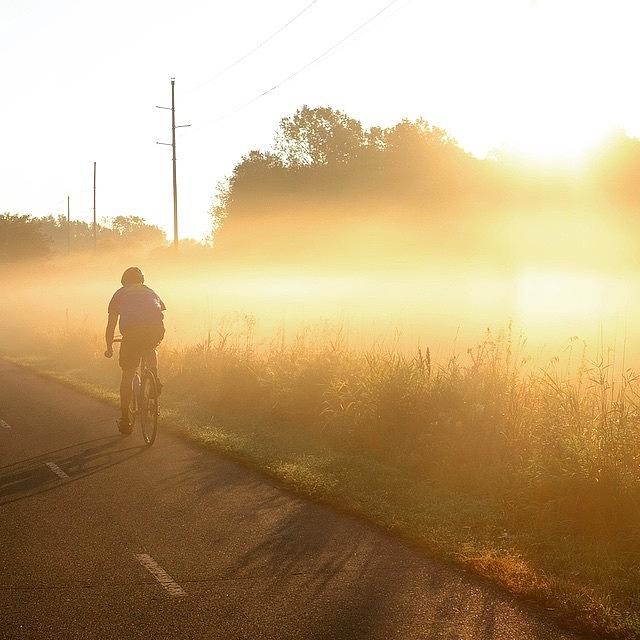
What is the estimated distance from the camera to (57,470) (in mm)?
10727

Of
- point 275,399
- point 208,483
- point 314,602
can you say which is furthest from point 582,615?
point 275,399

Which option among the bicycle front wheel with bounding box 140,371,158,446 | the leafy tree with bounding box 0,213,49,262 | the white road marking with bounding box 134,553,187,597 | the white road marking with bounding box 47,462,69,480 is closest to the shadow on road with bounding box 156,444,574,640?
the white road marking with bounding box 134,553,187,597

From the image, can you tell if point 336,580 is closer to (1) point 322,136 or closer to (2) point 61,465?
(2) point 61,465

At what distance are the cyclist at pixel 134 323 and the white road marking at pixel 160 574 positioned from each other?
5.51 metres

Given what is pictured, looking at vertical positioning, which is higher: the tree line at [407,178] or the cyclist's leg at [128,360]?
the tree line at [407,178]

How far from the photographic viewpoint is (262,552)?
7.43 meters

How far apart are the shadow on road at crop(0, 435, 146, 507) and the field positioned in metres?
1.18

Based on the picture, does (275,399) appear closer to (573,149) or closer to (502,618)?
(502,618)

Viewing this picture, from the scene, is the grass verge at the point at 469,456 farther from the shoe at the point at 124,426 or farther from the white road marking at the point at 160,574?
the white road marking at the point at 160,574

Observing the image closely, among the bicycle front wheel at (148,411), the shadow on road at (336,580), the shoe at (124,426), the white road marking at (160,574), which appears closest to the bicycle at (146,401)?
the bicycle front wheel at (148,411)

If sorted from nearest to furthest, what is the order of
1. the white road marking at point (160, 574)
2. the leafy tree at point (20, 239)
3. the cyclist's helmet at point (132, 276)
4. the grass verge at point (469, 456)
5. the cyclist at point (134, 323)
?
1. the white road marking at point (160, 574)
2. the grass verge at point (469, 456)
3. the cyclist at point (134, 323)
4. the cyclist's helmet at point (132, 276)
5. the leafy tree at point (20, 239)

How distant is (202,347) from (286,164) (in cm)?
3729

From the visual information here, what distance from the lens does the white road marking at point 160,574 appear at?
6.45m

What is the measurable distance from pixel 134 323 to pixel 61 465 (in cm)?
230
